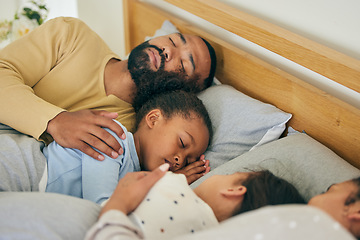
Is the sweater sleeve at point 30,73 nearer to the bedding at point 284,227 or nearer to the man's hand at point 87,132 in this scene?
the man's hand at point 87,132

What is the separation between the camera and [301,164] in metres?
1.04

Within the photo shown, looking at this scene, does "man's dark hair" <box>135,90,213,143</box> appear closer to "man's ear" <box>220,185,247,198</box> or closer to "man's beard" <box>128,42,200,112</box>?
"man's beard" <box>128,42,200,112</box>

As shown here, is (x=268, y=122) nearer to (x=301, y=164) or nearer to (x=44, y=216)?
(x=301, y=164)

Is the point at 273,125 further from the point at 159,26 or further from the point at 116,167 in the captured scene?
the point at 159,26

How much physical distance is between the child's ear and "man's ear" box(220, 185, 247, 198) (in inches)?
19.0

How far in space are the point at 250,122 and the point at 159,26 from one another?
90 cm

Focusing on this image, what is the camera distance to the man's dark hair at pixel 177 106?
127 centimetres

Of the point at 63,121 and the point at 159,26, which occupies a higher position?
the point at 159,26

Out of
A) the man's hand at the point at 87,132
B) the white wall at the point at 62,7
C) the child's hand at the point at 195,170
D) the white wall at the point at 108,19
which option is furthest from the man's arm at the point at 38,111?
the white wall at the point at 62,7

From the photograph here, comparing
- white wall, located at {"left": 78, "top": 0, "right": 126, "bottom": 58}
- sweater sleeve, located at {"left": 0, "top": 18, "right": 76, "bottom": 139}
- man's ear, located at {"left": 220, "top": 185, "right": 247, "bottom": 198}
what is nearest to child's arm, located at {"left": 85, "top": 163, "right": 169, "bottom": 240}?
man's ear, located at {"left": 220, "top": 185, "right": 247, "bottom": 198}

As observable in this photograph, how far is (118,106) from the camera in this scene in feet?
5.04

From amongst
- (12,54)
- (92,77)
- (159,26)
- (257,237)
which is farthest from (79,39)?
(257,237)

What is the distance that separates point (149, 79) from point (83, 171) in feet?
1.77

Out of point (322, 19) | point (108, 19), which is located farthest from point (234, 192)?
point (108, 19)
